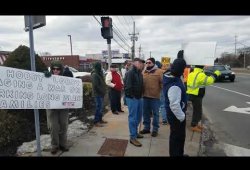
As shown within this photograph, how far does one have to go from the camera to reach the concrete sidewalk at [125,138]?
5.89 m

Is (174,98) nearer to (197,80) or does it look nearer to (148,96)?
(148,96)

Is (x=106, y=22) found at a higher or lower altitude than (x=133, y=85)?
higher

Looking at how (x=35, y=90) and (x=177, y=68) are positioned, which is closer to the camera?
(x=177, y=68)

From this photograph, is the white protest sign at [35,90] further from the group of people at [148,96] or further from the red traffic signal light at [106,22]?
the red traffic signal light at [106,22]

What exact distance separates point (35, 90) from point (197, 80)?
4218 millimetres

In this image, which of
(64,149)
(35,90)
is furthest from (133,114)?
(35,90)

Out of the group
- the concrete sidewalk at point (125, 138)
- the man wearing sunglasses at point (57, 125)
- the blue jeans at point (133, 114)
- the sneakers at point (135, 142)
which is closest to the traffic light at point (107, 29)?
the concrete sidewalk at point (125, 138)

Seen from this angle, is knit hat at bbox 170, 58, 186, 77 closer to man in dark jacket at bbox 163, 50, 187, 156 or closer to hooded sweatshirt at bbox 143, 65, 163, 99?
man in dark jacket at bbox 163, 50, 187, 156

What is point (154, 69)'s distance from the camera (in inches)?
281

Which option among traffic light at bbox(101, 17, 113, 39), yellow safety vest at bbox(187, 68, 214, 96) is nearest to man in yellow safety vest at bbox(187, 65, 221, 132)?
yellow safety vest at bbox(187, 68, 214, 96)

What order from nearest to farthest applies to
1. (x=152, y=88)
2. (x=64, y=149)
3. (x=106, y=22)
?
1. (x=64, y=149)
2. (x=152, y=88)
3. (x=106, y=22)

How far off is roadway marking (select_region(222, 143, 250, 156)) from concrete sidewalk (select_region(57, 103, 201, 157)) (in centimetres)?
61

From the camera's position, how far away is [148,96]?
705cm

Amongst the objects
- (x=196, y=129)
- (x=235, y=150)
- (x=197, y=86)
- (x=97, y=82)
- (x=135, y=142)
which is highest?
(x=97, y=82)
